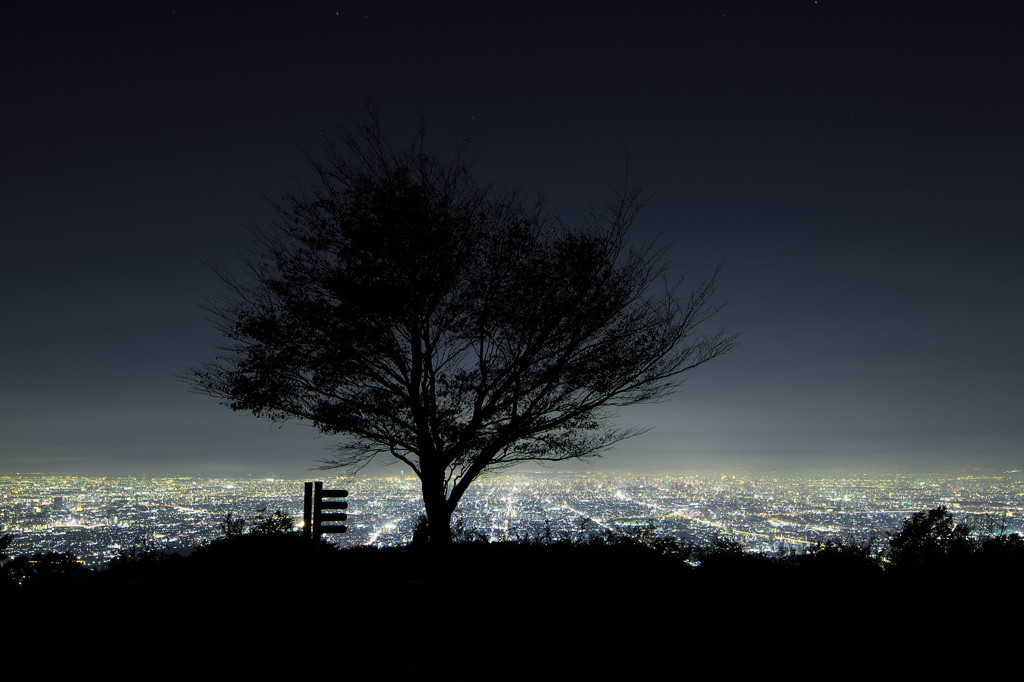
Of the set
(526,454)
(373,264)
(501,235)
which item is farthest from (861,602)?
(373,264)

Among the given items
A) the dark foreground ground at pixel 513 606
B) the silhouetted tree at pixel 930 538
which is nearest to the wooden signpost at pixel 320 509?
the dark foreground ground at pixel 513 606

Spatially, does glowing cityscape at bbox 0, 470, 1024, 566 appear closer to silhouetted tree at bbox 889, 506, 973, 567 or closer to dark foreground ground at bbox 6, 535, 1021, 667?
silhouetted tree at bbox 889, 506, 973, 567

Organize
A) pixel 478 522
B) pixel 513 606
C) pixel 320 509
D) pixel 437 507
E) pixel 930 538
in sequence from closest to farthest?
pixel 513 606
pixel 320 509
pixel 930 538
pixel 437 507
pixel 478 522

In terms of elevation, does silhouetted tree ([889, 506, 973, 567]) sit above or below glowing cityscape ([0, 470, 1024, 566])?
below

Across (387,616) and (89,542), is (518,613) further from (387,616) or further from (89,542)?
(89,542)

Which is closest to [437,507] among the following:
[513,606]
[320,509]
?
[320,509]

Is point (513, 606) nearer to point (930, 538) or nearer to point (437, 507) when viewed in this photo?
point (437, 507)

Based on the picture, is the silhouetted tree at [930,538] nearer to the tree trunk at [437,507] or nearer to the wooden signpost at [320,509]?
the tree trunk at [437,507]

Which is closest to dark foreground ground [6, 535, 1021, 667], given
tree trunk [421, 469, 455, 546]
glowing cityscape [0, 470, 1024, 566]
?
tree trunk [421, 469, 455, 546]
